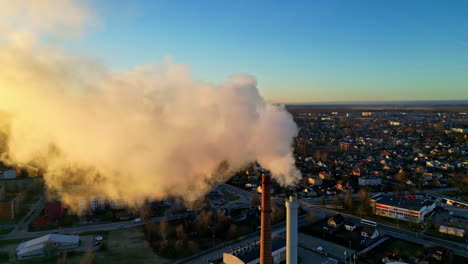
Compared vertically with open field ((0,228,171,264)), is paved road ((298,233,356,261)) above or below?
below

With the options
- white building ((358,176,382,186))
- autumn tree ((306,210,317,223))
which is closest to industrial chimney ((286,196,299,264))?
autumn tree ((306,210,317,223))

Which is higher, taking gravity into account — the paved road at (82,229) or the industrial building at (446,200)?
the paved road at (82,229)

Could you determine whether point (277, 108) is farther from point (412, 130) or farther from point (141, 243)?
point (412, 130)

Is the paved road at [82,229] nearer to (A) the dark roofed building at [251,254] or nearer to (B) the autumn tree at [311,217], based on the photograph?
(A) the dark roofed building at [251,254]

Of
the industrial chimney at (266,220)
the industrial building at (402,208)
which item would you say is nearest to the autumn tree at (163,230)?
the industrial chimney at (266,220)

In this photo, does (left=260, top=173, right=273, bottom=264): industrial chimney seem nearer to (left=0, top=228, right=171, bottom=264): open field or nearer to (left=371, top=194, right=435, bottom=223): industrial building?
(left=0, top=228, right=171, bottom=264): open field

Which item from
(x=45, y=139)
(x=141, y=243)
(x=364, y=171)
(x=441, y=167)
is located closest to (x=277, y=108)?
(x=141, y=243)

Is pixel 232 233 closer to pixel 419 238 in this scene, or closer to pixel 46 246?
pixel 46 246
